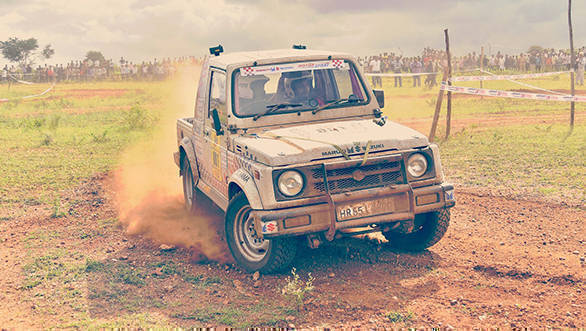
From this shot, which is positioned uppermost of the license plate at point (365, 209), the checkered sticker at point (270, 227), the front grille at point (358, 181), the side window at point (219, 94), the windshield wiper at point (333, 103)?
the side window at point (219, 94)

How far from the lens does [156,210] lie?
9.17 metres

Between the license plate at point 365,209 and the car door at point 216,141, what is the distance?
1.60m

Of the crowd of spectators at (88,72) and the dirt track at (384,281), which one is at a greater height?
the crowd of spectators at (88,72)

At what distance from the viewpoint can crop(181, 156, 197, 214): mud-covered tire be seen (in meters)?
8.80

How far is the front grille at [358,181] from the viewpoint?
18.8 feet

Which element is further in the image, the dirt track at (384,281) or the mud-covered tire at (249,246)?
the mud-covered tire at (249,246)

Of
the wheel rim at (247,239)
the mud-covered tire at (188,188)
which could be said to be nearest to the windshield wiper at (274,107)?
the wheel rim at (247,239)

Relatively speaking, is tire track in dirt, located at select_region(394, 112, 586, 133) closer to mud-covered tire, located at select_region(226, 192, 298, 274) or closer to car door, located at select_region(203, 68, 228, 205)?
car door, located at select_region(203, 68, 228, 205)

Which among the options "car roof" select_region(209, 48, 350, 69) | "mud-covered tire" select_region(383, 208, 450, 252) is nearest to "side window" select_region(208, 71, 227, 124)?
"car roof" select_region(209, 48, 350, 69)

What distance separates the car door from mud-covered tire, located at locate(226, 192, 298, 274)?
1.99 feet

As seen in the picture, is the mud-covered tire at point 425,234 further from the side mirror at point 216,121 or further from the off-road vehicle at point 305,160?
the side mirror at point 216,121

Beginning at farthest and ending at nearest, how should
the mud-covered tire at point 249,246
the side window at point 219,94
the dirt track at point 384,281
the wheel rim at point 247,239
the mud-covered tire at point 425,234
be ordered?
the side window at point 219,94, the mud-covered tire at point 425,234, the wheel rim at point 247,239, the mud-covered tire at point 249,246, the dirt track at point 384,281

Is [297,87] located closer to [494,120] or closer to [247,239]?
[247,239]

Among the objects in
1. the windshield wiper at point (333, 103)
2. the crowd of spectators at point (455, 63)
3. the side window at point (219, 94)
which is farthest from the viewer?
the crowd of spectators at point (455, 63)
